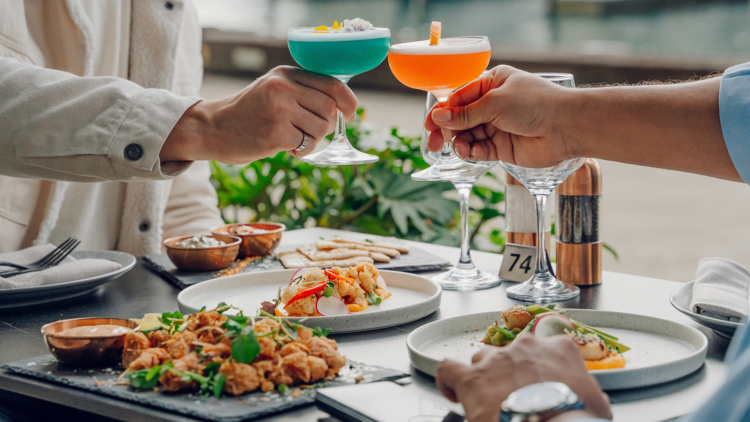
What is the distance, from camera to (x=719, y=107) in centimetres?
117

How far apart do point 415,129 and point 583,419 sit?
8.38 metres

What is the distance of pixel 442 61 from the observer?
1459 mm

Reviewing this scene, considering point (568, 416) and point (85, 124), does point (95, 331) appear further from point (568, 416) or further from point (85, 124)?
point (568, 416)

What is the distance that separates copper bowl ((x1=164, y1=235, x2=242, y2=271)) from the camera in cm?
170

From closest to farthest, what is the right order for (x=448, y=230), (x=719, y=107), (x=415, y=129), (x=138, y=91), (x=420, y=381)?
(x=420, y=381)
(x=719, y=107)
(x=138, y=91)
(x=448, y=230)
(x=415, y=129)

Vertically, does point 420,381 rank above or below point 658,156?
below

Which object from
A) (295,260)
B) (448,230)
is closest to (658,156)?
(295,260)

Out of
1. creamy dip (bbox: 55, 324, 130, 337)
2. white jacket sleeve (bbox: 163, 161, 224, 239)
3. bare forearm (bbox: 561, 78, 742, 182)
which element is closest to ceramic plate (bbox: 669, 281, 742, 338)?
bare forearm (bbox: 561, 78, 742, 182)

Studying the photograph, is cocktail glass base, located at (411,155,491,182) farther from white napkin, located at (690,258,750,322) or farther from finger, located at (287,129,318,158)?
white napkin, located at (690,258,750,322)

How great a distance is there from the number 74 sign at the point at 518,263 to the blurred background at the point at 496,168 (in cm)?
123

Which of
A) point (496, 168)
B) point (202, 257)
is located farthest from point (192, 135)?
point (496, 168)

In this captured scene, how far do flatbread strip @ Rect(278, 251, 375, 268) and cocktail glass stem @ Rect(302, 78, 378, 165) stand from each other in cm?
26

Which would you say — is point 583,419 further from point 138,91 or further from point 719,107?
point 138,91

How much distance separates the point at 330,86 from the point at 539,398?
0.91 meters
